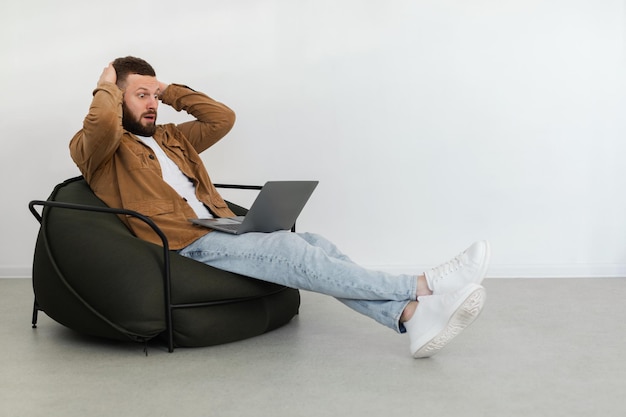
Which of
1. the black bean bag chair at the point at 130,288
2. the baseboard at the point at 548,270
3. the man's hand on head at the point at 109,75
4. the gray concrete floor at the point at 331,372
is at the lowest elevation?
the baseboard at the point at 548,270

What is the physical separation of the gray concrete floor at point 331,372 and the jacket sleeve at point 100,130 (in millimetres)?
751

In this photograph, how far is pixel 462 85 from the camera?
15.4ft

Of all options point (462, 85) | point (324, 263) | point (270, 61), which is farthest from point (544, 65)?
point (324, 263)

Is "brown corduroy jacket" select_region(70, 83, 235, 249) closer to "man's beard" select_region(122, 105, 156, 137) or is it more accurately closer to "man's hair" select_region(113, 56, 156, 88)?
"man's beard" select_region(122, 105, 156, 137)

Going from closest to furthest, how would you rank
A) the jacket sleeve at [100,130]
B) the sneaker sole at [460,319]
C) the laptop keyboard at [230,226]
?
the sneaker sole at [460,319] < the jacket sleeve at [100,130] < the laptop keyboard at [230,226]

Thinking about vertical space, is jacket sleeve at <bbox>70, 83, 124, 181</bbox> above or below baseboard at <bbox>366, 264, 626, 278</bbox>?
above

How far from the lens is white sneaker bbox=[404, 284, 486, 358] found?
8.07 feet

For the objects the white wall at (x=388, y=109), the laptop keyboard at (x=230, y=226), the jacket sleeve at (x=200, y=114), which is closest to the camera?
the laptop keyboard at (x=230, y=226)

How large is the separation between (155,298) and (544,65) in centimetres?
310

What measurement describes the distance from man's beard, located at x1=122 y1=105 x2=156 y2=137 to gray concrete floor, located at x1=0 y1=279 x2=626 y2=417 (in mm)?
913

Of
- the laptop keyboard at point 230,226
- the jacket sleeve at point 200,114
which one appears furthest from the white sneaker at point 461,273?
the jacket sleeve at point 200,114

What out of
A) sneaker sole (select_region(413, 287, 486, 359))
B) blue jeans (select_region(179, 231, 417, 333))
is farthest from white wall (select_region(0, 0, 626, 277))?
sneaker sole (select_region(413, 287, 486, 359))

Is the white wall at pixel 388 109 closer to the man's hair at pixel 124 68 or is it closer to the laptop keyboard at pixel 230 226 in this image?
the man's hair at pixel 124 68

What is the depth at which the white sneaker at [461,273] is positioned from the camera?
2.64m
